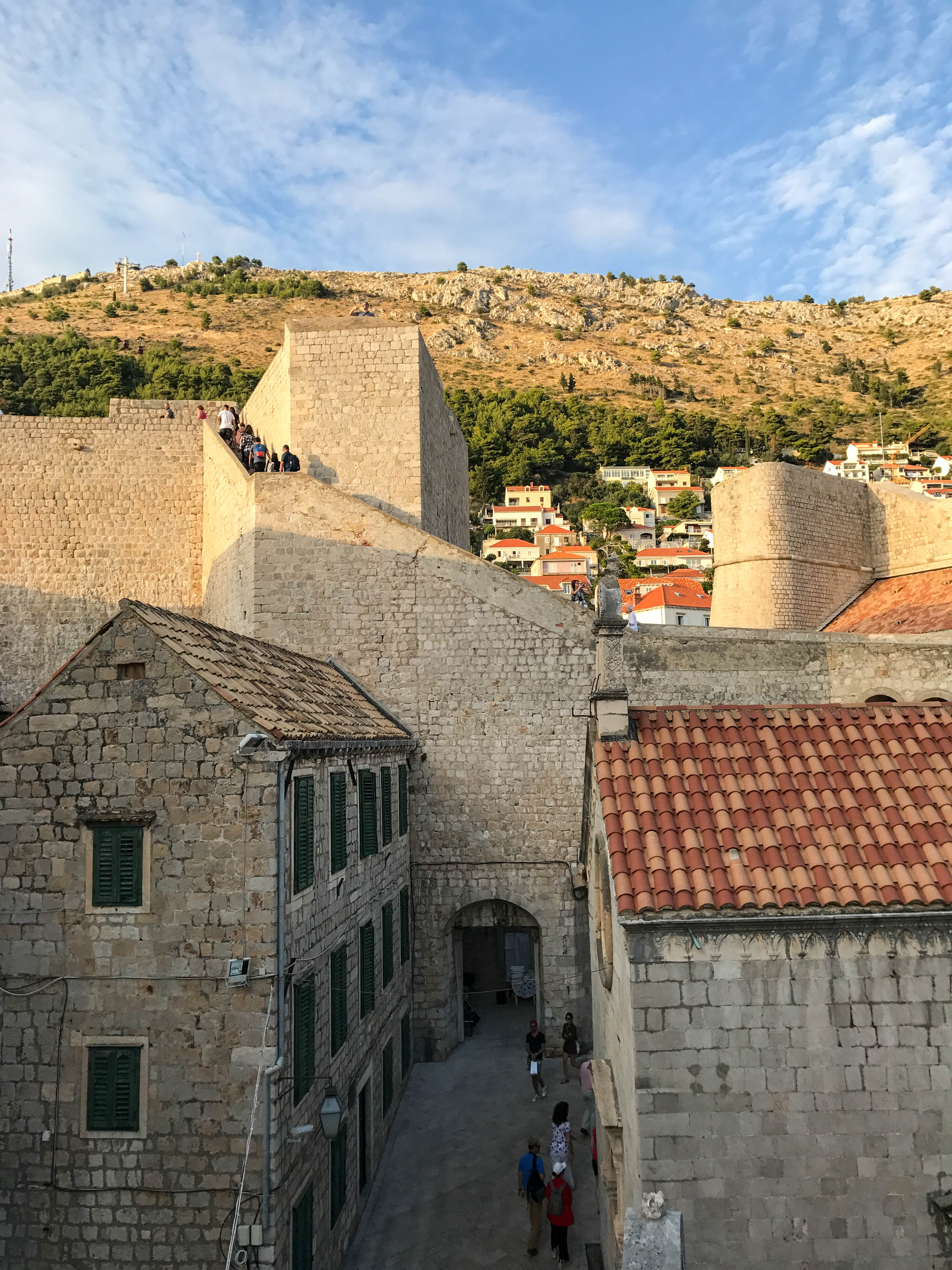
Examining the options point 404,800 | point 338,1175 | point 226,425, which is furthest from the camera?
point 226,425

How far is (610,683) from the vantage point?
8.81 m

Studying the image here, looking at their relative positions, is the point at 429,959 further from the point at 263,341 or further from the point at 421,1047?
the point at 263,341

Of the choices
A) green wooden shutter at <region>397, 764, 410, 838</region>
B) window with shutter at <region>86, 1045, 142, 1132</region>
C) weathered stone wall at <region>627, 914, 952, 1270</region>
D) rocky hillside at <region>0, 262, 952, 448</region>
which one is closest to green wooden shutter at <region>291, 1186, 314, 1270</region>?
window with shutter at <region>86, 1045, 142, 1132</region>

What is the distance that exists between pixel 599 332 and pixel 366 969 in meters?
128

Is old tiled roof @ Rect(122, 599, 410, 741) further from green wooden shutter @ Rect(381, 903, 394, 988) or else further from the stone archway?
the stone archway

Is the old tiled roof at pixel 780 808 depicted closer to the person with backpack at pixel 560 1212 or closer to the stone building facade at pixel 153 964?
the stone building facade at pixel 153 964

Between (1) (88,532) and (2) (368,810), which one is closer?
(2) (368,810)

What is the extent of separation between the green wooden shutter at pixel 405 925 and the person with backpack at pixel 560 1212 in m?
5.51

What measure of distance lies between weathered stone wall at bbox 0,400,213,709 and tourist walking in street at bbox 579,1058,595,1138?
1525 cm

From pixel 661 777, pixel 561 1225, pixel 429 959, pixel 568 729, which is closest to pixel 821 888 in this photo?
pixel 661 777

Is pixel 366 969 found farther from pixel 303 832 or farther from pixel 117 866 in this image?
pixel 117 866

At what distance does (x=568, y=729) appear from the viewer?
55.6 ft

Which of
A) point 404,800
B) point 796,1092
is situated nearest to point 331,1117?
point 796,1092

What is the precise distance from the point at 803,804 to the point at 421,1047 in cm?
1189
